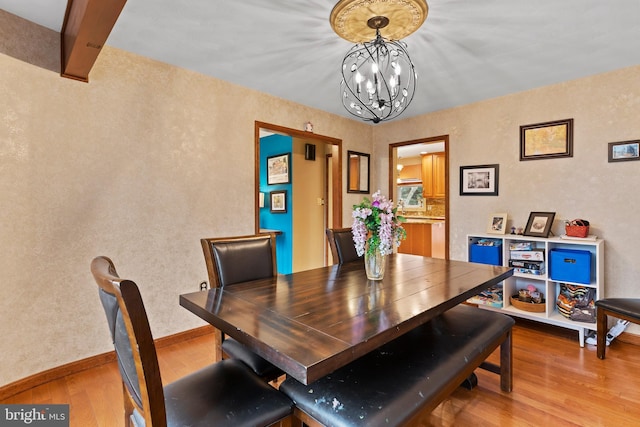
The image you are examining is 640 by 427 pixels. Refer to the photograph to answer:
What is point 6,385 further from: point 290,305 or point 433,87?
point 433,87

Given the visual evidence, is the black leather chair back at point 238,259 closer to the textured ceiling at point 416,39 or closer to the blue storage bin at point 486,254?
the textured ceiling at point 416,39

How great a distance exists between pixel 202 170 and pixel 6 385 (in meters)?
1.93

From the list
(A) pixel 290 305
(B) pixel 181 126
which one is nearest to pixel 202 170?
(B) pixel 181 126

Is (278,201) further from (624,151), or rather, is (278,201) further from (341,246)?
(624,151)

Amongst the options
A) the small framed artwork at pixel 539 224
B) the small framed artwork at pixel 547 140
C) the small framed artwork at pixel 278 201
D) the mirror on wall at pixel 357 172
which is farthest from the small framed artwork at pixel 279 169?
the small framed artwork at pixel 539 224

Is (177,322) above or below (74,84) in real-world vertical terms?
below

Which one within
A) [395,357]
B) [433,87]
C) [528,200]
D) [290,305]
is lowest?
[395,357]

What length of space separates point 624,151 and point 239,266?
11.0ft

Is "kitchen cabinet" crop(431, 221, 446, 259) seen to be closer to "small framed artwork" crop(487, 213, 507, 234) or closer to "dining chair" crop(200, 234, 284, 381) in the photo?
"small framed artwork" crop(487, 213, 507, 234)

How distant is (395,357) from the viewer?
1.44 metres

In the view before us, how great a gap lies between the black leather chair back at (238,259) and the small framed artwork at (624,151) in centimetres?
307

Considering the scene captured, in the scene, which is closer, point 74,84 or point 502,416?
point 502,416

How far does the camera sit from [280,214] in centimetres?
476

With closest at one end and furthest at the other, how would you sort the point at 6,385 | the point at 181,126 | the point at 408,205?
the point at 6,385 < the point at 181,126 < the point at 408,205
